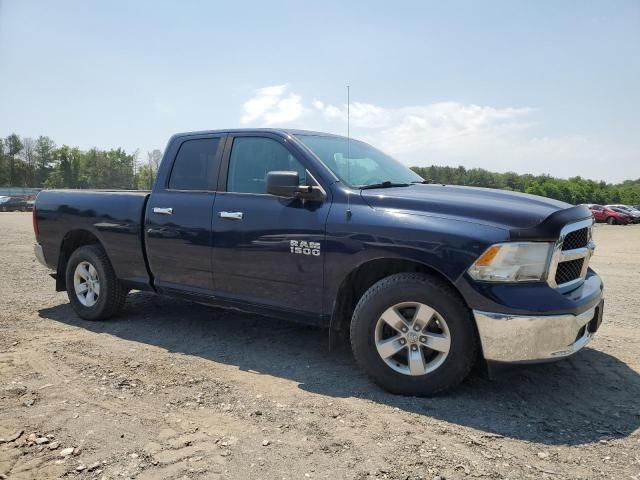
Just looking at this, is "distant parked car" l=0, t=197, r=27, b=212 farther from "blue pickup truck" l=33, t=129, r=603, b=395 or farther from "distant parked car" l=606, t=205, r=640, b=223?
"distant parked car" l=606, t=205, r=640, b=223

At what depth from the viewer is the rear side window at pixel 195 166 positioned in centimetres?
488

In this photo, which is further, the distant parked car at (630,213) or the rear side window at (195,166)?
the distant parked car at (630,213)

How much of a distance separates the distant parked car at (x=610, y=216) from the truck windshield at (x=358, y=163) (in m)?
45.1

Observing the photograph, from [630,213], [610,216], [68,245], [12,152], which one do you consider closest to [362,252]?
[68,245]

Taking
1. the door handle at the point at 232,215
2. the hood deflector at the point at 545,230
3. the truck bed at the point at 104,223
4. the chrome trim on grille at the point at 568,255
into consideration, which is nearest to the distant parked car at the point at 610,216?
the chrome trim on grille at the point at 568,255

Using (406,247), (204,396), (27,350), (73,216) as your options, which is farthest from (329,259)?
(73,216)

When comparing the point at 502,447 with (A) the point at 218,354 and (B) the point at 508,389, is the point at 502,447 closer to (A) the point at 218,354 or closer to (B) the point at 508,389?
(B) the point at 508,389

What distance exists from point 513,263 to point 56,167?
12162cm

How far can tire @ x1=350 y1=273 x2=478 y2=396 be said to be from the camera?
346 centimetres

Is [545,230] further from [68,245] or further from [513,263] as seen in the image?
[68,245]

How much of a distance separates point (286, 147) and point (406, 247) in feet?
4.78

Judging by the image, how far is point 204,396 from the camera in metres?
3.66

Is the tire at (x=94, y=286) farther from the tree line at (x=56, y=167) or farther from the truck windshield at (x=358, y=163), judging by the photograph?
the tree line at (x=56, y=167)

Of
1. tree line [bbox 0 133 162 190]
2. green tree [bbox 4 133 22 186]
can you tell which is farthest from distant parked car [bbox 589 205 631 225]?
green tree [bbox 4 133 22 186]
